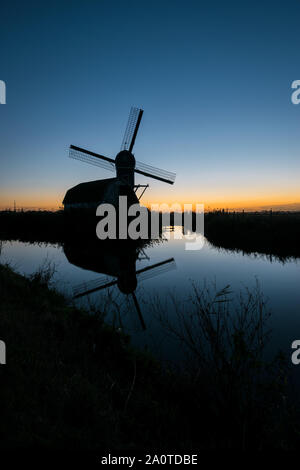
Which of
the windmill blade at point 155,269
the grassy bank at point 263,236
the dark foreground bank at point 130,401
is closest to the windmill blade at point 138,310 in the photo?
the dark foreground bank at point 130,401

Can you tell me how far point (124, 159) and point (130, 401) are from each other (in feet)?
84.5

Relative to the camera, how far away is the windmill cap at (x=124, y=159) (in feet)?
89.0

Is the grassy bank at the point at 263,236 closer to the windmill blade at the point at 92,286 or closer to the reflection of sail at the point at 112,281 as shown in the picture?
the reflection of sail at the point at 112,281

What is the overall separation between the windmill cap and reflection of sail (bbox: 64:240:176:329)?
10624 millimetres

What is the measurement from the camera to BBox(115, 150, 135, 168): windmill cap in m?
27.1

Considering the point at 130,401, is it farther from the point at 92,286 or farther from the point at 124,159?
the point at 124,159

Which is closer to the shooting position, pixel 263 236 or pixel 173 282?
pixel 173 282

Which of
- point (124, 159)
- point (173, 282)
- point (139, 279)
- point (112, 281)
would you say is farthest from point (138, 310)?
point (124, 159)

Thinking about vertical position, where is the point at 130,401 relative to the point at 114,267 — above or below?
below

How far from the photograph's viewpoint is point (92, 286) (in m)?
10.5

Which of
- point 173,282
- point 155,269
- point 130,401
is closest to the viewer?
point 130,401
